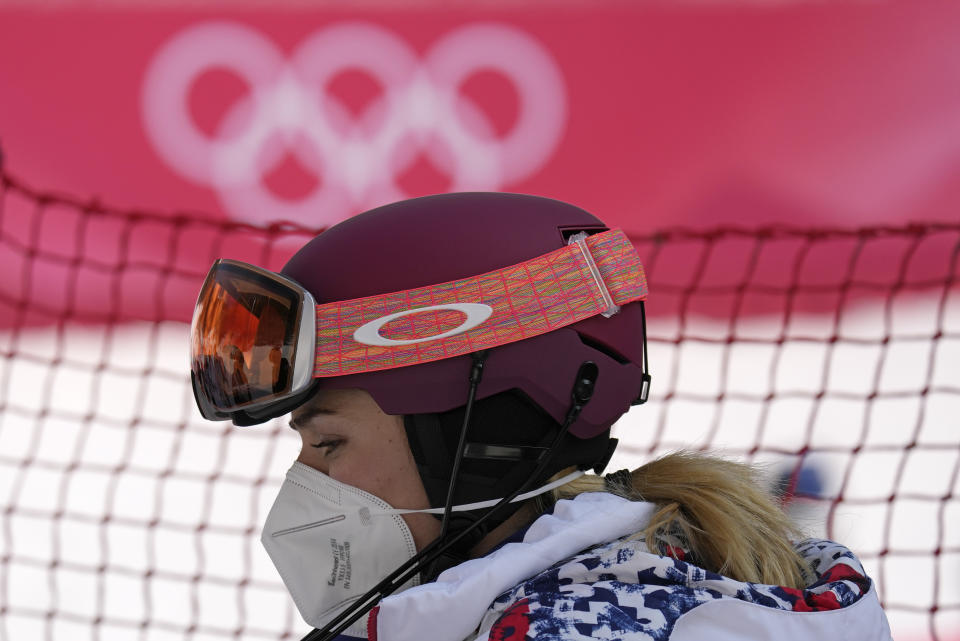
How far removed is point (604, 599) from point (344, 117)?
4981 mm

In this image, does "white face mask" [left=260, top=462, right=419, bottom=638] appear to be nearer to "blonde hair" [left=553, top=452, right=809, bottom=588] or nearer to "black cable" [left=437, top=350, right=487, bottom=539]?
"black cable" [left=437, top=350, right=487, bottom=539]

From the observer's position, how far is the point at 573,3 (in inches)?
231

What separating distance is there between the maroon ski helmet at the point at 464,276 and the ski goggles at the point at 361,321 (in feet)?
0.07

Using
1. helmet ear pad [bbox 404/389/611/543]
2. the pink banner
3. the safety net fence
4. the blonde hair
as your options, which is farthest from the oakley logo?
the pink banner

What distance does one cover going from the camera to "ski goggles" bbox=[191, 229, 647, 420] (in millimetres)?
1419

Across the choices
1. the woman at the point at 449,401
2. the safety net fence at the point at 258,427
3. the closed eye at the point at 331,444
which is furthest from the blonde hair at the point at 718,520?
the safety net fence at the point at 258,427

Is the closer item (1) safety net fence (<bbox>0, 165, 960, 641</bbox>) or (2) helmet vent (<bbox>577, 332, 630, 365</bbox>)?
(2) helmet vent (<bbox>577, 332, 630, 365</bbox>)

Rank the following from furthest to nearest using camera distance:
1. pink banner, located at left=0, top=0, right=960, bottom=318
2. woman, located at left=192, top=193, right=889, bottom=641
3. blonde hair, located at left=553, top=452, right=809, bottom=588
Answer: pink banner, located at left=0, top=0, right=960, bottom=318 < woman, located at left=192, top=193, right=889, bottom=641 < blonde hair, located at left=553, top=452, right=809, bottom=588

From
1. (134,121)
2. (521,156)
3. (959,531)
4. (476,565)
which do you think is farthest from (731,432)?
(134,121)

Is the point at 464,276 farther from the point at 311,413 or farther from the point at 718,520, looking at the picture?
the point at 718,520

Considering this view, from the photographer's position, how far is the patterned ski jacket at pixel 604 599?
1094 mm

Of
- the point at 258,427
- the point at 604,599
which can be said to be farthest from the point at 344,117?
the point at 604,599

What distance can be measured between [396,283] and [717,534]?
23.6 inches

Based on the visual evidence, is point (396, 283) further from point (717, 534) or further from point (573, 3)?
point (573, 3)
